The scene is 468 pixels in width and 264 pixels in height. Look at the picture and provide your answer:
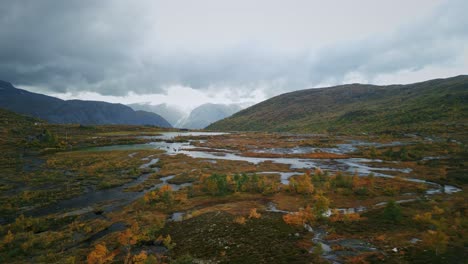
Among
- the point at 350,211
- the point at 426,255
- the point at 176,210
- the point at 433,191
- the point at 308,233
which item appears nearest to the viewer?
the point at 426,255

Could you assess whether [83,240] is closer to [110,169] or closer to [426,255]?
[426,255]

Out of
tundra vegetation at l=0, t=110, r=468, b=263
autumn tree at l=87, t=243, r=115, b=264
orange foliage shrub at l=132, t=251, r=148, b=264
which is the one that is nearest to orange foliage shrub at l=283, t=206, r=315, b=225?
tundra vegetation at l=0, t=110, r=468, b=263

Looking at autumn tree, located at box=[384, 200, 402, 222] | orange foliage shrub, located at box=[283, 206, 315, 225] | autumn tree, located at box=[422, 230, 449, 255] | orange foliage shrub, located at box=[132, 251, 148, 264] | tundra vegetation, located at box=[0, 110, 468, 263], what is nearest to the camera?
autumn tree, located at box=[422, 230, 449, 255]

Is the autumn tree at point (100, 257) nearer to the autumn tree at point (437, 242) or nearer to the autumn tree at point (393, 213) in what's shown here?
the autumn tree at point (437, 242)

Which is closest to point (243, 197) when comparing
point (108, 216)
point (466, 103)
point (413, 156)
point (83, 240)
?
point (108, 216)

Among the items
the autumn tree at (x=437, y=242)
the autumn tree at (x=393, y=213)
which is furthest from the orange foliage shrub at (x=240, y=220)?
the autumn tree at (x=437, y=242)

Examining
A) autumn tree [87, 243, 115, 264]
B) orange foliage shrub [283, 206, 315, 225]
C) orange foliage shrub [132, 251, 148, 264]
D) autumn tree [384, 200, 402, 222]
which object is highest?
autumn tree [384, 200, 402, 222]

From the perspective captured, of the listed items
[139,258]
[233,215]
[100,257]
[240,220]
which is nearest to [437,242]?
[240,220]

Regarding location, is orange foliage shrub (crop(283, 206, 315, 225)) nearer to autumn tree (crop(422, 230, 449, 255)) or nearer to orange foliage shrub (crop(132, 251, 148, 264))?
autumn tree (crop(422, 230, 449, 255))

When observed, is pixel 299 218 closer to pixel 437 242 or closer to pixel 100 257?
pixel 437 242
